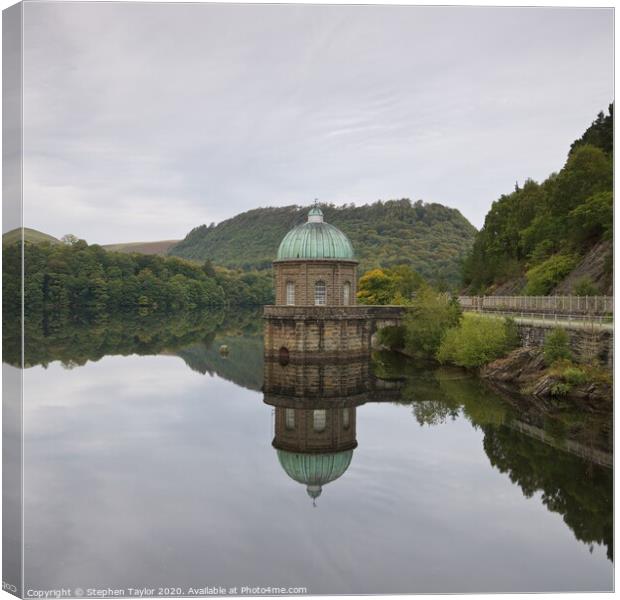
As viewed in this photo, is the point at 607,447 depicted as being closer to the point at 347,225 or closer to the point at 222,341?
the point at 222,341

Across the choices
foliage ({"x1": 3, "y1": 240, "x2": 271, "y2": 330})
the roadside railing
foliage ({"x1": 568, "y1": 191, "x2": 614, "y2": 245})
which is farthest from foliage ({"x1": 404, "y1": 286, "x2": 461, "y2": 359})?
foliage ({"x1": 3, "y1": 240, "x2": 271, "y2": 330})

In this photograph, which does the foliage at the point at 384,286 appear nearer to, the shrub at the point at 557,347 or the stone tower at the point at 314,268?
the stone tower at the point at 314,268

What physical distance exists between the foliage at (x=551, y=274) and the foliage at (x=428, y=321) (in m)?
5.33

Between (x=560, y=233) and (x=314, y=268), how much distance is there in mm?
18429

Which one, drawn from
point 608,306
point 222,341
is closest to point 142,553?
point 608,306

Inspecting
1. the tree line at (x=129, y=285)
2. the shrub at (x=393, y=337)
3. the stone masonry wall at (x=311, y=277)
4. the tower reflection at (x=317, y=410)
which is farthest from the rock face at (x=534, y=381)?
the tree line at (x=129, y=285)

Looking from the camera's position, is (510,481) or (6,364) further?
(510,481)

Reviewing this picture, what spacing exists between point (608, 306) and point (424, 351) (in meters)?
16.2

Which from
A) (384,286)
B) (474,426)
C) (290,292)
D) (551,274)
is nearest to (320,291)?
(290,292)

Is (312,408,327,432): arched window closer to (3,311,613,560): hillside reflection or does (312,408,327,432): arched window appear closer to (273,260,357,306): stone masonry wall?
(3,311,613,560): hillside reflection

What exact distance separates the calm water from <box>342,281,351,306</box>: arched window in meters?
15.1

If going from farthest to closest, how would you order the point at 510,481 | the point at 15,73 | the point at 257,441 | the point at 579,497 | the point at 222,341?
1. the point at 222,341
2. the point at 257,441
3. the point at 510,481
4. the point at 579,497
5. the point at 15,73

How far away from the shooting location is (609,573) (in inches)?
403

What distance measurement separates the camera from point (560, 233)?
45312mm
